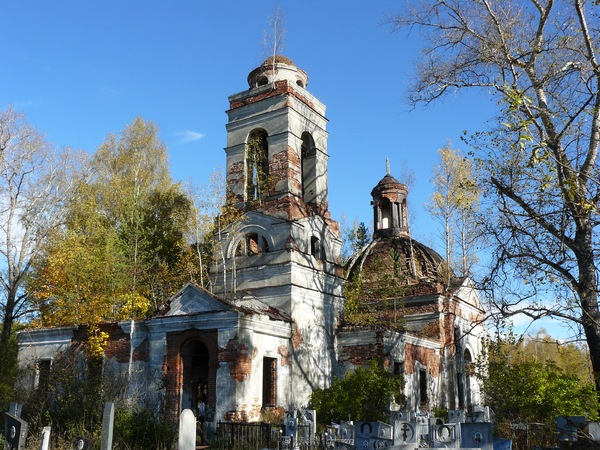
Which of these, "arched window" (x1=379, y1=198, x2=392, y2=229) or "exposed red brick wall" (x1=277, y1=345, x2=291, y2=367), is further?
"arched window" (x1=379, y1=198, x2=392, y2=229)

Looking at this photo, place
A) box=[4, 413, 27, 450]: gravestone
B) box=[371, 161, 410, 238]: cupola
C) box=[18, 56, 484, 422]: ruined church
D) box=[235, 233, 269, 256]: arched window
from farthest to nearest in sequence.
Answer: box=[371, 161, 410, 238]: cupola, box=[235, 233, 269, 256]: arched window, box=[18, 56, 484, 422]: ruined church, box=[4, 413, 27, 450]: gravestone

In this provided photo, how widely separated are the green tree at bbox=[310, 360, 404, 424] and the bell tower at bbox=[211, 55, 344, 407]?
196 centimetres

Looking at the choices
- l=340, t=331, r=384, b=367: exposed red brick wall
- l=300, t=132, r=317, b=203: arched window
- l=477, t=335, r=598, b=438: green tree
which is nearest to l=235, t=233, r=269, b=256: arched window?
l=300, t=132, r=317, b=203: arched window

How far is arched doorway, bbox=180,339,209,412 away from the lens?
16.9 m

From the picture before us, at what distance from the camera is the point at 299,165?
20.2 meters

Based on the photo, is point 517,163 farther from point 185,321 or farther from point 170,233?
point 170,233

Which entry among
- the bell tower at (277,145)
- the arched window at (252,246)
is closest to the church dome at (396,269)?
the bell tower at (277,145)

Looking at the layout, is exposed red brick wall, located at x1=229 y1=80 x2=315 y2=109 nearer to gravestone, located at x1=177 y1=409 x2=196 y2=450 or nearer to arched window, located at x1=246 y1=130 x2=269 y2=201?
arched window, located at x1=246 y1=130 x2=269 y2=201

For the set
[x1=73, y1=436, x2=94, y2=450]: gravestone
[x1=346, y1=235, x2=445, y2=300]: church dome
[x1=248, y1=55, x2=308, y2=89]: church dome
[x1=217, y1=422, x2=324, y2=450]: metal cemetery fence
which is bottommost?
[x1=217, y1=422, x2=324, y2=450]: metal cemetery fence

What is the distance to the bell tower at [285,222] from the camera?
18531mm

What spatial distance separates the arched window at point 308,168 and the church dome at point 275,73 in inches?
89.0


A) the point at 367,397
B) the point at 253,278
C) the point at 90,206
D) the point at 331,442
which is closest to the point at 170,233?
the point at 90,206

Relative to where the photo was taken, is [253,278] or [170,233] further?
[170,233]

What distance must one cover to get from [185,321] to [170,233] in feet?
32.0
